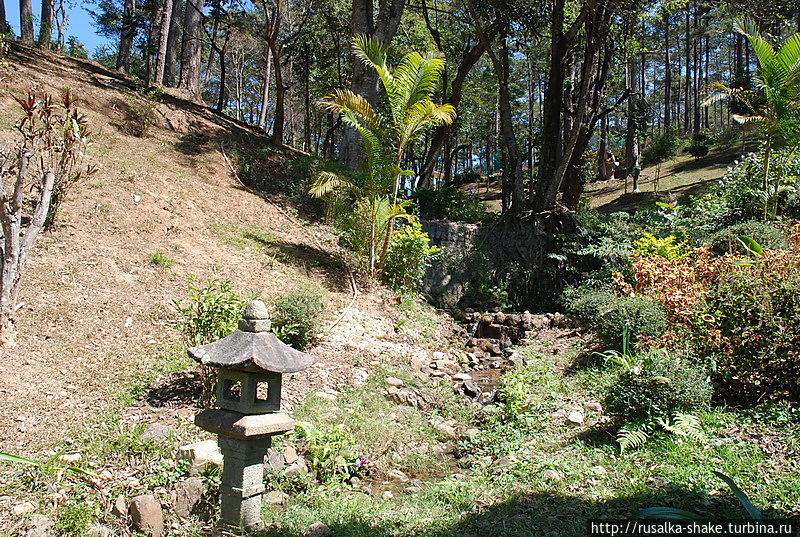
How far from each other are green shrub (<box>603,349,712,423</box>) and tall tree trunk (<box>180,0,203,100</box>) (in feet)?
48.9

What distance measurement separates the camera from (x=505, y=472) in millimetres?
4598

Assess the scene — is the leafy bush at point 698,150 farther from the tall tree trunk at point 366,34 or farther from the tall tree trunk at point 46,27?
the tall tree trunk at point 46,27

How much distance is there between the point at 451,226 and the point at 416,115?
10.1ft

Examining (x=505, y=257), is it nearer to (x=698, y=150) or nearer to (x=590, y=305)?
(x=590, y=305)

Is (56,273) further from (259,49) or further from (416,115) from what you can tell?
(259,49)

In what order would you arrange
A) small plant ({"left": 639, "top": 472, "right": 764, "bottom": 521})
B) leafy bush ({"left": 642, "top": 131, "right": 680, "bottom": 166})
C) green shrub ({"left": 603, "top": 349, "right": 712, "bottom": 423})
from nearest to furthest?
small plant ({"left": 639, "top": 472, "right": 764, "bottom": 521}) < green shrub ({"left": 603, "top": 349, "right": 712, "bottom": 423}) < leafy bush ({"left": 642, "top": 131, "right": 680, "bottom": 166})

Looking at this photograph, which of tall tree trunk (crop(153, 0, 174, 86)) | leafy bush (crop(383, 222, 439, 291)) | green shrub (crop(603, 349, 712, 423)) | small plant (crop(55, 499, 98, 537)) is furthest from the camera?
tall tree trunk (crop(153, 0, 174, 86))

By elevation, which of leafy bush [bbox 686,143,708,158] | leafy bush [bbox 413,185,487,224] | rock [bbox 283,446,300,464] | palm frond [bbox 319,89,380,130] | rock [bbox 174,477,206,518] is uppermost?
leafy bush [bbox 686,143,708,158]

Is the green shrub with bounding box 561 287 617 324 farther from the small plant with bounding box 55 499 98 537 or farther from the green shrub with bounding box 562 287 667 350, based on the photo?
the small plant with bounding box 55 499 98 537

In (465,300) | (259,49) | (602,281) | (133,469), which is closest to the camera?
(133,469)

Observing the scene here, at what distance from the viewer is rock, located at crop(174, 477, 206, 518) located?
396 cm

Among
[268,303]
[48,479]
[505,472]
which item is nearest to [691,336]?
[505,472]

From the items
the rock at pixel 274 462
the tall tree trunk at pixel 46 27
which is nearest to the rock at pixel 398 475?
the rock at pixel 274 462

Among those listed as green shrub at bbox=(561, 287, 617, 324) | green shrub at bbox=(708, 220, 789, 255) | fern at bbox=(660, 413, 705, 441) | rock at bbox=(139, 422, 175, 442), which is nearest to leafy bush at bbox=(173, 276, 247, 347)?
rock at bbox=(139, 422, 175, 442)
